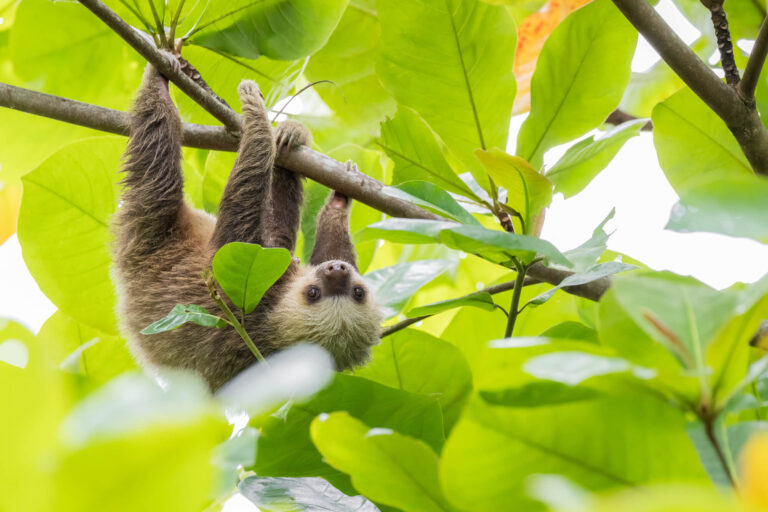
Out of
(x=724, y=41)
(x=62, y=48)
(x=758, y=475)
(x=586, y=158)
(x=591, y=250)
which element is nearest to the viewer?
(x=758, y=475)

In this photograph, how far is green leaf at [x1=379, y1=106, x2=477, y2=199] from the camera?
229 cm

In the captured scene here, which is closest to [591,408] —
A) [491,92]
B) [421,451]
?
[421,451]

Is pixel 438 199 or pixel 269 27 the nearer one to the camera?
pixel 438 199

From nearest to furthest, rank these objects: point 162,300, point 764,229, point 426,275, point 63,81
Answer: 1. point 764,229
2. point 426,275
3. point 63,81
4. point 162,300

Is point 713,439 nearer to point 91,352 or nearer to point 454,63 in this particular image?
point 454,63

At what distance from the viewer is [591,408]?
91 centimetres

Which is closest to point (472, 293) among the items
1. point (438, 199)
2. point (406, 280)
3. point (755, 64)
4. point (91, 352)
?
point (406, 280)

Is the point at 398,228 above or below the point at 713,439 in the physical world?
above

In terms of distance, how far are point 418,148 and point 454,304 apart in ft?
2.38

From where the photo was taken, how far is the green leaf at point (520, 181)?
159 cm

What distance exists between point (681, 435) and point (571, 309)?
58.0 inches

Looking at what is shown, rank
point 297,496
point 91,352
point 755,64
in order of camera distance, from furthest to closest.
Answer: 1. point 91,352
2. point 755,64
3. point 297,496

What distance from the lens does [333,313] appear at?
12.1ft

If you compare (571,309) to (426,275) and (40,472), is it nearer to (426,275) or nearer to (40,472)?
(426,275)
